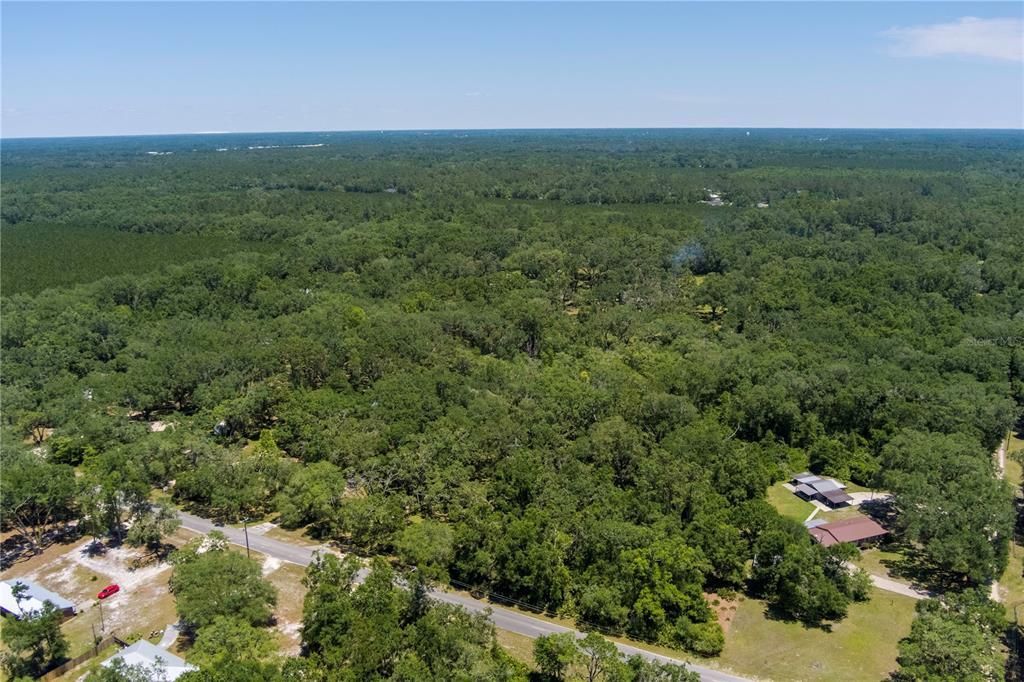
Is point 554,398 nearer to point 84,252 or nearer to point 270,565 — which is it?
point 270,565

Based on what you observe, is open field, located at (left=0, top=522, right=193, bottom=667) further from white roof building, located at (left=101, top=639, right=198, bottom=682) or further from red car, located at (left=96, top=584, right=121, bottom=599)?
white roof building, located at (left=101, top=639, right=198, bottom=682)

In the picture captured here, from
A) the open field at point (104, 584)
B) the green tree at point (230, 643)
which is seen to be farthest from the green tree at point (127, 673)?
the open field at point (104, 584)

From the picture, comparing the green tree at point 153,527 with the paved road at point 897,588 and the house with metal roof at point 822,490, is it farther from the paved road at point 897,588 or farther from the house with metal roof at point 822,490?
the house with metal roof at point 822,490

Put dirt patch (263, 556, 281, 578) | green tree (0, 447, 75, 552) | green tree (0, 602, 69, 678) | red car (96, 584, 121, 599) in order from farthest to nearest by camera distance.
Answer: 1. green tree (0, 447, 75, 552)
2. dirt patch (263, 556, 281, 578)
3. red car (96, 584, 121, 599)
4. green tree (0, 602, 69, 678)

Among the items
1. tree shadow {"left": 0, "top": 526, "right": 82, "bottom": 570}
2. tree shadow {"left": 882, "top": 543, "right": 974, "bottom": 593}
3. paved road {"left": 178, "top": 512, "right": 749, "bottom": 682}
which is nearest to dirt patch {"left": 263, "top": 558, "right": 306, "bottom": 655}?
paved road {"left": 178, "top": 512, "right": 749, "bottom": 682}

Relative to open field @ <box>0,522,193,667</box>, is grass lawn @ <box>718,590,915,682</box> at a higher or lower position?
lower

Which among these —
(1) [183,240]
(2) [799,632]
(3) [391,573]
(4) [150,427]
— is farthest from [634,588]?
(1) [183,240]

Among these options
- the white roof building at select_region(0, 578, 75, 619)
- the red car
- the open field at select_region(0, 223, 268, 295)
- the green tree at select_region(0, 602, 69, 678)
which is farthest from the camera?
the open field at select_region(0, 223, 268, 295)
